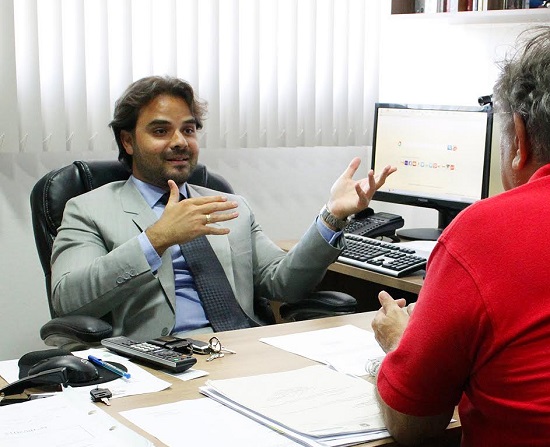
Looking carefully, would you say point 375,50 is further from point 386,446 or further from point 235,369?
point 386,446

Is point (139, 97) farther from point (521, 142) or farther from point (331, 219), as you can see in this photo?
point (521, 142)

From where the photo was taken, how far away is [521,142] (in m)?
1.31

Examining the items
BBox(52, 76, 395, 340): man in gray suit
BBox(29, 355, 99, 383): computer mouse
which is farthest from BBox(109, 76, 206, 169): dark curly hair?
BBox(29, 355, 99, 383): computer mouse

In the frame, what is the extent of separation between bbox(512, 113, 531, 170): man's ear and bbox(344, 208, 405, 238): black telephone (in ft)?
6.27

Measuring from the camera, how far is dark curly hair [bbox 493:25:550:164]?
127 centimetres

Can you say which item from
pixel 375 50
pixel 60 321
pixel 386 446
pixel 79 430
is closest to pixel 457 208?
pixel 375 50

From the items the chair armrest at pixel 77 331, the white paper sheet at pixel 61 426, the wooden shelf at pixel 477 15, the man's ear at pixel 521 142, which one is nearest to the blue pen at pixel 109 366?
the white paper sheet at pixel 61 426

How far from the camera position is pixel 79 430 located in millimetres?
1370

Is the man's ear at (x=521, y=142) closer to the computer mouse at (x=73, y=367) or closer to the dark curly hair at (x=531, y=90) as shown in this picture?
the dark curly hair at (x=531, y=90)

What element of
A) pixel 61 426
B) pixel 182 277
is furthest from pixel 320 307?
pixel 61 426

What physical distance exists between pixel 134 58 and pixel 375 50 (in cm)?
122

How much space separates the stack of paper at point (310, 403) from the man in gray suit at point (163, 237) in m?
0.73

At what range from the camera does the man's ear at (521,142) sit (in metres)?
1.30

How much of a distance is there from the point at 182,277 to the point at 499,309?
4.75 feet
